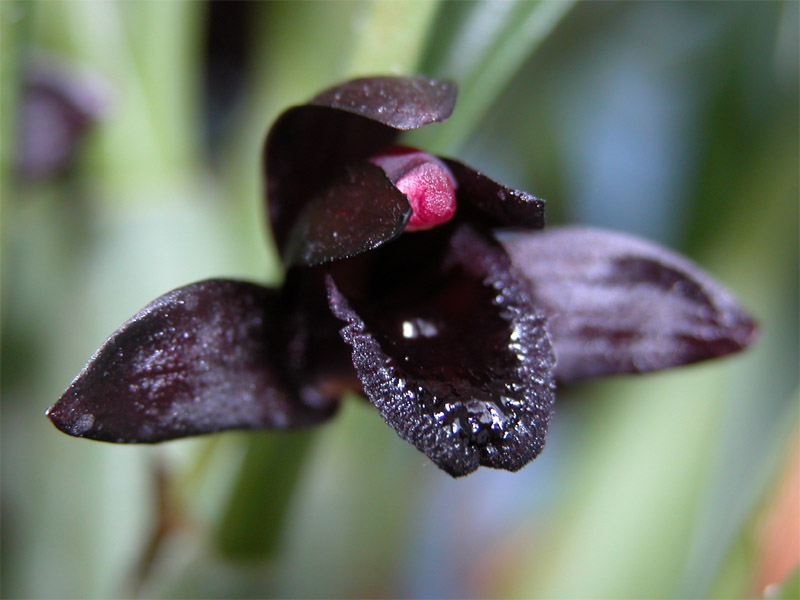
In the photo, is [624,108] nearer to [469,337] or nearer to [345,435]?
[345,435]

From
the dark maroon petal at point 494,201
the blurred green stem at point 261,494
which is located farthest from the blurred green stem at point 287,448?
the dark maroon petal at point 494,201

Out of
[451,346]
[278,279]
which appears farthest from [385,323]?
[278,279]

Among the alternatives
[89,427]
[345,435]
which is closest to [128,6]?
[345,435]

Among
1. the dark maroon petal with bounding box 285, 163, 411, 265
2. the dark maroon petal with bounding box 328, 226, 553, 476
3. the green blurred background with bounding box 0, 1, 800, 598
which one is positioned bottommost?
the green blurred background with bounding box 0, 1, 800, 598

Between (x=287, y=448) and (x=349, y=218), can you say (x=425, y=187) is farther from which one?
(x=287, y=448)

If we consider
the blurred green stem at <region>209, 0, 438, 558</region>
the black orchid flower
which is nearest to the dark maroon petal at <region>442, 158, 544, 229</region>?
the black orchid flower

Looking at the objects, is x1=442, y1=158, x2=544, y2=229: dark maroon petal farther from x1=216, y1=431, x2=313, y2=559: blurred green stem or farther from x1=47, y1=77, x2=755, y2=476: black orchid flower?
x1=216, y1=431, x2=313, y2=559: blurred green stem

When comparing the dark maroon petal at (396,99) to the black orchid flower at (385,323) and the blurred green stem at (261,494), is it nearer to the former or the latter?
the black orchid flower at (385,323)

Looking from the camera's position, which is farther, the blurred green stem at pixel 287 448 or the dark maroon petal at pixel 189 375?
the blurred green stem at pixel 287 448
